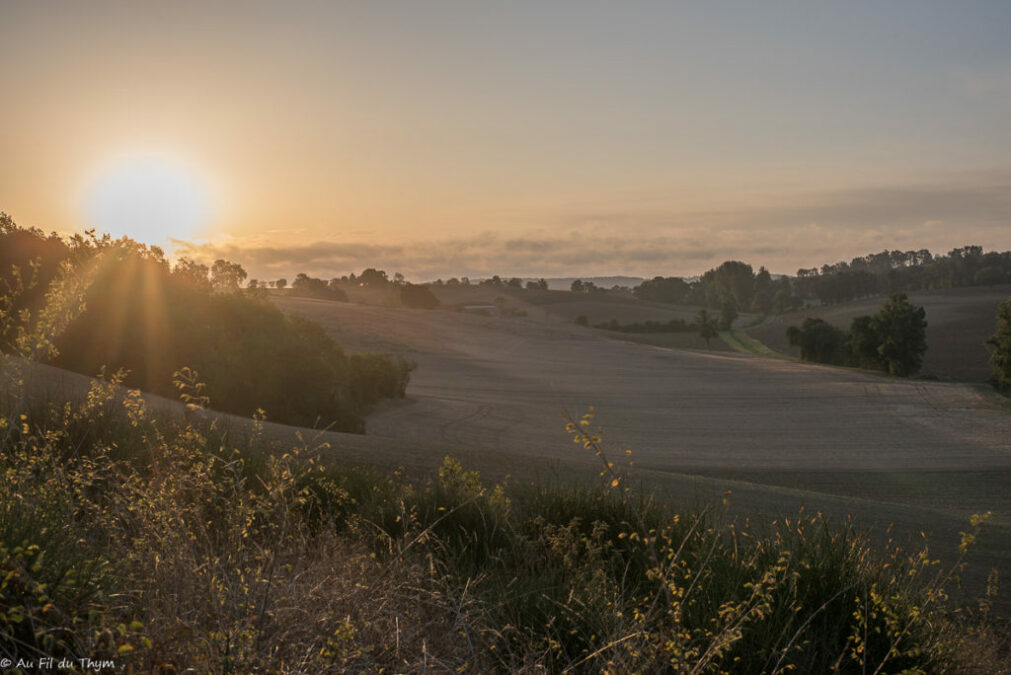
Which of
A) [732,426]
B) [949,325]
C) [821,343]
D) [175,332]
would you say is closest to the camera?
[175,332]

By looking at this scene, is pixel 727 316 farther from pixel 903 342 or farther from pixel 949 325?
pixel 903 342

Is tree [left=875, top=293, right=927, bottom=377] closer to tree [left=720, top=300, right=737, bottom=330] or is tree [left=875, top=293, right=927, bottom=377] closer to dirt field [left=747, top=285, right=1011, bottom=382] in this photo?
dirt field [left=747, top=285, right=1011, bottom=382]

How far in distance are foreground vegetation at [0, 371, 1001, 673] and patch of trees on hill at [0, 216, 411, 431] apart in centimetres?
1236

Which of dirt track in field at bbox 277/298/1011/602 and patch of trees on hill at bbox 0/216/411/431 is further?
patch of trees on hill at bbox 0/216/411/431

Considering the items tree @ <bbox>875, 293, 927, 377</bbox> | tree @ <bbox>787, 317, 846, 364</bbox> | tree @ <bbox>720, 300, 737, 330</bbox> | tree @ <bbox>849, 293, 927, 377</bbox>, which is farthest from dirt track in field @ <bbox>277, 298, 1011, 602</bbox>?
tree @ <bbox>720, 300, 737, 330</bbox>

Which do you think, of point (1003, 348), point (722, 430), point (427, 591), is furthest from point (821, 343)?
point (427, 591)

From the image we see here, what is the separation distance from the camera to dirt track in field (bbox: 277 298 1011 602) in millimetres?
14447

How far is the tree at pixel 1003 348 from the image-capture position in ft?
153

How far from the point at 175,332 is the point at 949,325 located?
86787 mm

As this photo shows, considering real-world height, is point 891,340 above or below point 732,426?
above

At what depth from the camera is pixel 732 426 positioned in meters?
35.4

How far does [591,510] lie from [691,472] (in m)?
16.9

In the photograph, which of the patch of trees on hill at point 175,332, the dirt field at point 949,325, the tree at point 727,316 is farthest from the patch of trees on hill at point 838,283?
the patch of trees on hill at point 175,332

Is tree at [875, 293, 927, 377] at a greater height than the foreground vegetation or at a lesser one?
lesser
